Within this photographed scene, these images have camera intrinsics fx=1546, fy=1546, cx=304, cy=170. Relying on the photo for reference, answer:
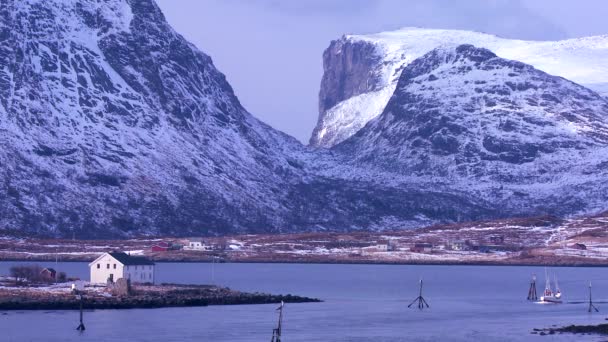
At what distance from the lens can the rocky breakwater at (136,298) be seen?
418 feet

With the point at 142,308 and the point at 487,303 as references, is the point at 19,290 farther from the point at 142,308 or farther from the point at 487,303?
the point at 487,303

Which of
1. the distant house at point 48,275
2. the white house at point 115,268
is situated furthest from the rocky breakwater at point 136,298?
the distant house at point 48,275

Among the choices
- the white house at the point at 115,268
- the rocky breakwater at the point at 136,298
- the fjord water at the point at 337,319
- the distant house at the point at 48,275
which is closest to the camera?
the fjord water at the point at 337,319

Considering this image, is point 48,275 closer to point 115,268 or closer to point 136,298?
point 115,268

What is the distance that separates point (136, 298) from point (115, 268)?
12.9 m

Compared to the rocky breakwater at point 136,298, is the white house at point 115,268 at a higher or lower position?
higher

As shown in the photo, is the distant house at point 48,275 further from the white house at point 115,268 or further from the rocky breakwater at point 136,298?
the rocky breakwater at point 136,298

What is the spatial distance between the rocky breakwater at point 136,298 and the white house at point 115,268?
5.89ft

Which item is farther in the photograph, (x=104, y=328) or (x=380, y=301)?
(x=380, y=301)

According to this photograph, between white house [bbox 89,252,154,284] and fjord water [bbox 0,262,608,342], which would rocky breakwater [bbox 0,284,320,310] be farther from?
fjord water [bbox 0,262,608,342]

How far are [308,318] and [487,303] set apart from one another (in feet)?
104

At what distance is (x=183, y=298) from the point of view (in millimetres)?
137125

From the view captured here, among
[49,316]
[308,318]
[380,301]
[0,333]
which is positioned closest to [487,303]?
[380,301]

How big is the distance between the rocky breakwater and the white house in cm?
180
